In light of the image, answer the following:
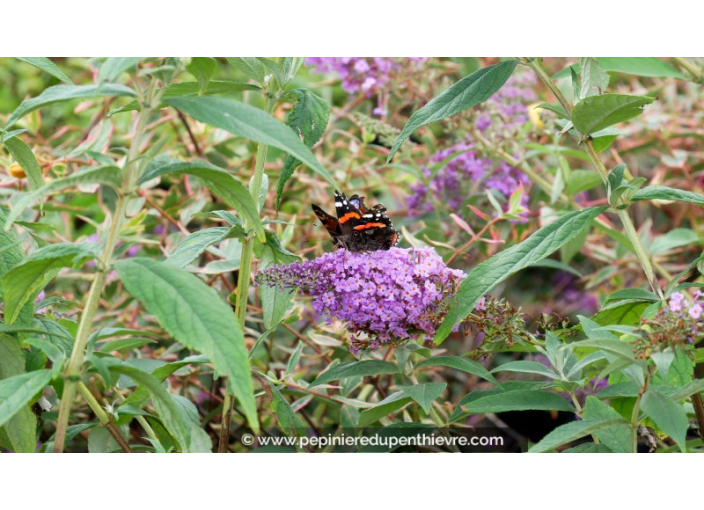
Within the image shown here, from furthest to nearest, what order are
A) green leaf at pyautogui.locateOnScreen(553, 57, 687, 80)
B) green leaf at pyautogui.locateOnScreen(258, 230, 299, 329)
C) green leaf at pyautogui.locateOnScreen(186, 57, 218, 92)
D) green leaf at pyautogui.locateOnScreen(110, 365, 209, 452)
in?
green leaf at pyautogui.locateOnScreen(553, 57, 687, 80)
green leaf at pyautogui.locateOnScreen(258, 230, 299, 329)
green leaf at pyautogui.locateOnScreen(186, 57, 218, 92)
green leaf at pyautogui.locateOnScreen(110, 365, 209, 452)

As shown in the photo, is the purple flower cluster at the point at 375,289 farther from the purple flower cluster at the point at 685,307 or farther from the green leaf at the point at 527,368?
the purple flower cluster at the point at 685,307

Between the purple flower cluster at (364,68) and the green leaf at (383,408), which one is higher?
the purple flower cluster at (364,68)

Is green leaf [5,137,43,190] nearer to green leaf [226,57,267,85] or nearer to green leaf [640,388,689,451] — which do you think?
green leaf [226,57,267,85]

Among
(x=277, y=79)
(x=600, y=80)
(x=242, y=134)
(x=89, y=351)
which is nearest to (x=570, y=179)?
(x=600, y=80)

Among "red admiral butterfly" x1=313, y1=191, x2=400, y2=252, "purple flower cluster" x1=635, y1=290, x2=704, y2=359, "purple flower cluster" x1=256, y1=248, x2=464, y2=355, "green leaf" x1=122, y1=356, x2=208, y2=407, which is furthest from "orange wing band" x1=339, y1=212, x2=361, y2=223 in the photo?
"purple flower cluster" x1=635, y1=290, x2=704, y2=359

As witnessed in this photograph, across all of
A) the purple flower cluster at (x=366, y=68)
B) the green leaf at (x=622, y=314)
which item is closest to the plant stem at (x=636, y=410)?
the green leaf at (x=622, y=314)

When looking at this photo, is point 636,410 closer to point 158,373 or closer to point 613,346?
point 613,346

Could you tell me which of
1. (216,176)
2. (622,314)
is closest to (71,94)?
(216,176)
